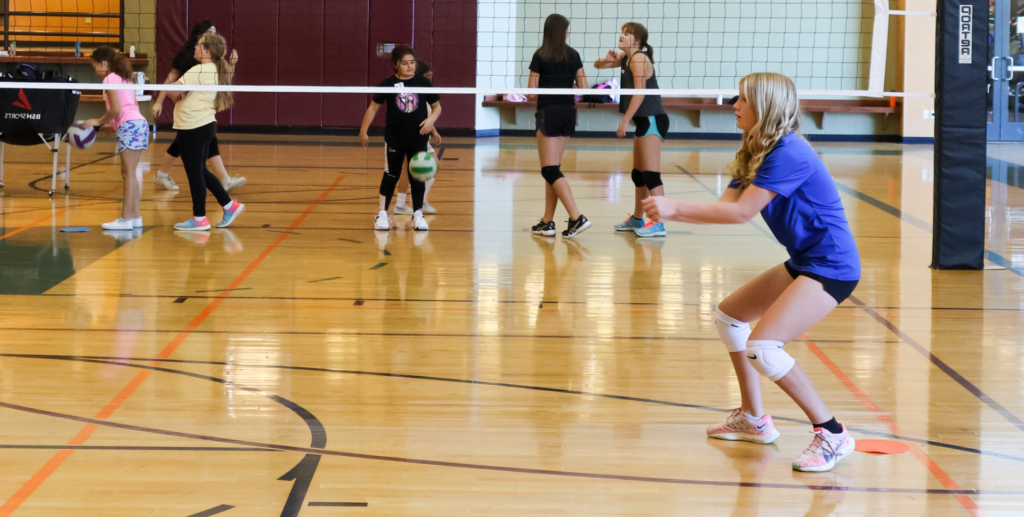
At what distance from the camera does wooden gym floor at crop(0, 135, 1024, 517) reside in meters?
2.62

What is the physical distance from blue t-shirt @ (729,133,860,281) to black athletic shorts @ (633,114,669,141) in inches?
140

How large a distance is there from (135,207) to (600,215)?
333cm

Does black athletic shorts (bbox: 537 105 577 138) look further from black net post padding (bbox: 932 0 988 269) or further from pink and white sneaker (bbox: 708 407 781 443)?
pink and white sneaker (bbox: 708 407 781 443)

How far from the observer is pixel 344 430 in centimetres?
303

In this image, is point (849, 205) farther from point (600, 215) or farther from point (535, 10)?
point (535, 10)

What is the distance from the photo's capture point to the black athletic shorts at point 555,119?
20.5 ft

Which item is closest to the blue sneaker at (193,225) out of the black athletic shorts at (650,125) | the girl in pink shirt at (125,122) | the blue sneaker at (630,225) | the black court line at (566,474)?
the girl in pink shirt at (125,122)

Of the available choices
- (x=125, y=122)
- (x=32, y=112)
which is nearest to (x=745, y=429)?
(x=125, y=122)

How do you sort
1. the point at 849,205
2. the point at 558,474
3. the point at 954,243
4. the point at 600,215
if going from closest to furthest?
the point at 558,474 < the point at 954,243 < the point at 600,215 < the point at 849,205

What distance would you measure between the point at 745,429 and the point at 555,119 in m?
3.60

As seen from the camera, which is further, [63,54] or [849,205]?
[63,54]

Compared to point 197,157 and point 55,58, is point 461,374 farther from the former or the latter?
point 55,58

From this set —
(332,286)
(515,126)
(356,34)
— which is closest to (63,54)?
(356,34)

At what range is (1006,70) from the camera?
13.9 meters
